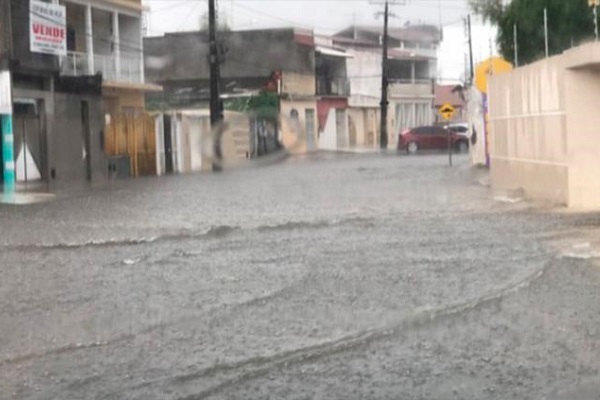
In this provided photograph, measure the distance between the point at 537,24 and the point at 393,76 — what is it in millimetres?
50889

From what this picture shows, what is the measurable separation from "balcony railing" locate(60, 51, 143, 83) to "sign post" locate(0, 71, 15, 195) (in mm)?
5171

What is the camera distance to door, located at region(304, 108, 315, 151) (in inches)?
2463

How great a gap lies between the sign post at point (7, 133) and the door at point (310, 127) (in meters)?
26.6

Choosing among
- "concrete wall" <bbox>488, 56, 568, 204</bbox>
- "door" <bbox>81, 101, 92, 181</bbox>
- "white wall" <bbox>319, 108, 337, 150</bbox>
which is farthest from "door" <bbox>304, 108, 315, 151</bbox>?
"concrete wall" <bbox>488, 56, 568, 204</bbox>

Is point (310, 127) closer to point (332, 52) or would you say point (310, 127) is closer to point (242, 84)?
point (242, 84)

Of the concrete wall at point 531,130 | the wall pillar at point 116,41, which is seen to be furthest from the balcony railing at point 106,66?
the concrete wall at point 531,130

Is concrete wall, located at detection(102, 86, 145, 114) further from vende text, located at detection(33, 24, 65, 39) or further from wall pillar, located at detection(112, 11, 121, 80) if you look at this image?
vende text, located at detection(33, 24, 65, 39)

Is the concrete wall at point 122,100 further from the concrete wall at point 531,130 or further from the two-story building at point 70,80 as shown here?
the concrete wall at point 531,130

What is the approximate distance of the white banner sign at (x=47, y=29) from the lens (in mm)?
36750

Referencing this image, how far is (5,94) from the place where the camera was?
1400 inches

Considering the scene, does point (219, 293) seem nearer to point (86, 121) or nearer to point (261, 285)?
point (261, 285)

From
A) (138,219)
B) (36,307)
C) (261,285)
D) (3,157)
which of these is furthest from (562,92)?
(3,157)

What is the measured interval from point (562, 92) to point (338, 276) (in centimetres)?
933

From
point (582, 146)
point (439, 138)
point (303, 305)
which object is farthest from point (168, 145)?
point (303, 305)
